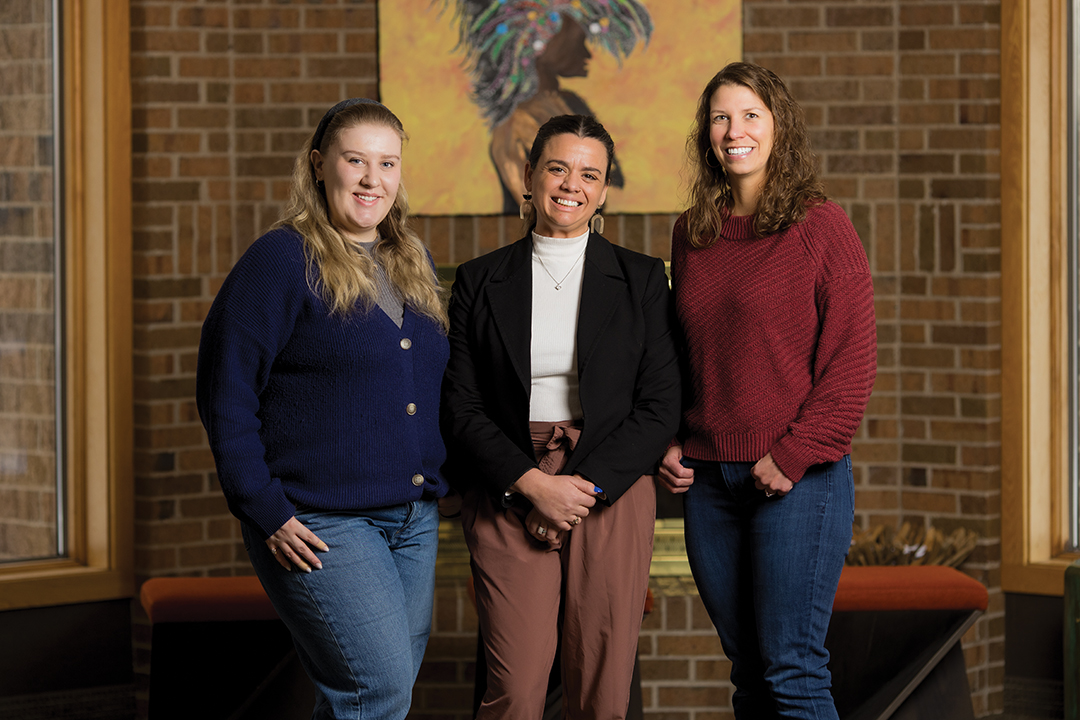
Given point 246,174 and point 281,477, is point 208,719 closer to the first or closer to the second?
point 281,477

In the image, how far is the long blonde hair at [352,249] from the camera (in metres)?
1.57

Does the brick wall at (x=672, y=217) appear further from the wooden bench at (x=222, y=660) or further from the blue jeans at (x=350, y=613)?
the blue jeans at (x=350, y=613)

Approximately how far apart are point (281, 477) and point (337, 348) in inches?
10.0

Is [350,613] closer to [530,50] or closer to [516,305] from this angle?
[516,305]

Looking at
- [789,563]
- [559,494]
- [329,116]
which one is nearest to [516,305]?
[559,494]

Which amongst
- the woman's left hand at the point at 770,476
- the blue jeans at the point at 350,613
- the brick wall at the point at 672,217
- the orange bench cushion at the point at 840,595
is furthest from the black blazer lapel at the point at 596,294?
the brick wall at the point at 672,217

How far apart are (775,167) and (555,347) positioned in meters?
0.58

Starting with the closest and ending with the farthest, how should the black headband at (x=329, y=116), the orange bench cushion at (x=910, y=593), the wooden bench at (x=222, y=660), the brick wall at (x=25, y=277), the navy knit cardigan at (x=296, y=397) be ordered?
the navy knit cardigan at (x=296, y=397) < the black headband at (x=329, y=116) < the wooden bench at (x=222, y=660) < the orange bench cushion at (x=910, y=593) < the brick wall at (x=25, y=277)

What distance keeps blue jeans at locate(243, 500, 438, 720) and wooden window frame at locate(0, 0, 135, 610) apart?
1.90 m

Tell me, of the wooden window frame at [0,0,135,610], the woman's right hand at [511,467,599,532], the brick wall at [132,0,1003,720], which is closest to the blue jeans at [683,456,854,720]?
the woman's right hand at [511,467,599,532]

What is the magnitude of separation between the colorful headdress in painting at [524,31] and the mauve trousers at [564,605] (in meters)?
1.86

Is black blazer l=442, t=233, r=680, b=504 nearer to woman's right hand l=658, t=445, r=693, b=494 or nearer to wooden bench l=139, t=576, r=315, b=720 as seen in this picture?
woman's right hand l=658, t=445, r=693, b=494

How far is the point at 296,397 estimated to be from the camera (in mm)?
1582

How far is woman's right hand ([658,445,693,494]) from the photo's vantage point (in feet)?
5.95
